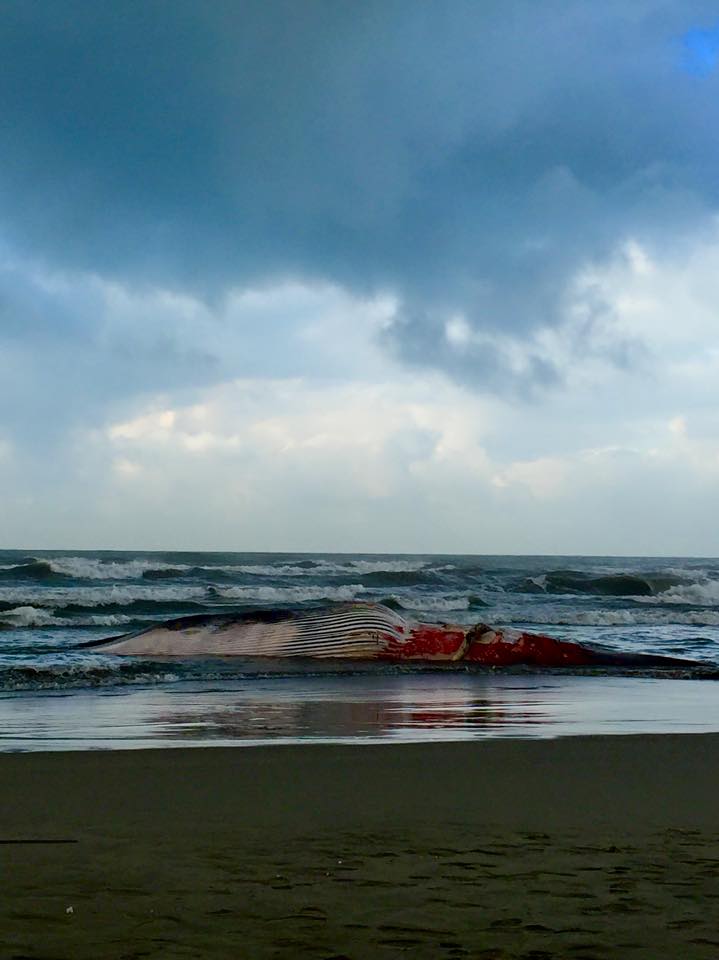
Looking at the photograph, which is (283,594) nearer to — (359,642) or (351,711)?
(359,642)

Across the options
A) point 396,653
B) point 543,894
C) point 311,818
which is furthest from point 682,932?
point 396,653

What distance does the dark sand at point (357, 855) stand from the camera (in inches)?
102

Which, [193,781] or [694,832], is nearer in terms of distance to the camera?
[694,832]

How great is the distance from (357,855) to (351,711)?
448 centimetres

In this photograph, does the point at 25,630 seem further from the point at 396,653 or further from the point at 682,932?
the point at 682,932

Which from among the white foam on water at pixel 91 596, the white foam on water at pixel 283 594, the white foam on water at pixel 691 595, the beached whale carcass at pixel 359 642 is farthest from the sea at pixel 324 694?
the white foam on water at pixel 691 595

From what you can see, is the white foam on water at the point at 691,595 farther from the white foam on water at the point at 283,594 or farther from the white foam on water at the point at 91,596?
the white foam on water at the point at 91,596

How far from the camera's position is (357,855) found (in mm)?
3420

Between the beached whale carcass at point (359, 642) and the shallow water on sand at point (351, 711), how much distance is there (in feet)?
4.24

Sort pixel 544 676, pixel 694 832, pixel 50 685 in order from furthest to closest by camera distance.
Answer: pixel 544 676
pixel 50 685
pixel 694 832

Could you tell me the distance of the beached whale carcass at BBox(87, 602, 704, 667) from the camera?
12172 mm

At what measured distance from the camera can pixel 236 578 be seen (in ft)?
121

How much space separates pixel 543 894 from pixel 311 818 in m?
1.34

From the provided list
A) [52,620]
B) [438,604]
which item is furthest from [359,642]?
[438,604]
